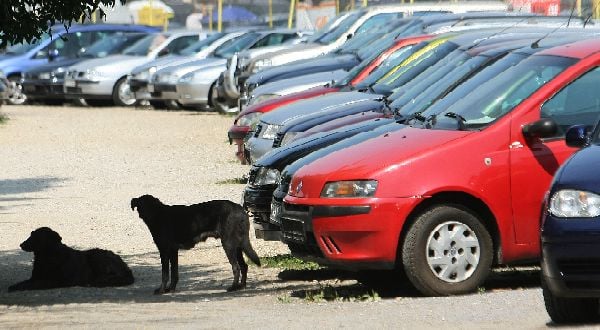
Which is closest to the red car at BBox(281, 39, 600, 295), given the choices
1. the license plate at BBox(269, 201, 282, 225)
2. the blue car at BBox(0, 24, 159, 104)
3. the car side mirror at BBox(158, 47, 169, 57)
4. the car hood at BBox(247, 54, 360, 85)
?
the license plate at BBox(269, 201, 282, 225)

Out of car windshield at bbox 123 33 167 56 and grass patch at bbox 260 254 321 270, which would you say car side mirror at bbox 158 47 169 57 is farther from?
grass patch at bbox 260 254 321 270

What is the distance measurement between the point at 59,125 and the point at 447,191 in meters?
21.0

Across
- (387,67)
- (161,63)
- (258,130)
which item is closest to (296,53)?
(161,63)

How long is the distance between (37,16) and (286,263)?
2.76 m

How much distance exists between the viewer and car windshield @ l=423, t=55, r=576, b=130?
10.3 metres

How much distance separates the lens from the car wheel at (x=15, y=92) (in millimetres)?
A: 35250

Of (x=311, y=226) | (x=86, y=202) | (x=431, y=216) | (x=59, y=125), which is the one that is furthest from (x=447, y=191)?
(x=59, y=125)

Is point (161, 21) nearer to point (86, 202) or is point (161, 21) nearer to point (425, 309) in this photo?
point (86, 202)

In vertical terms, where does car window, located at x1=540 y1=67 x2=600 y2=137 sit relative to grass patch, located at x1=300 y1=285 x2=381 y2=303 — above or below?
above

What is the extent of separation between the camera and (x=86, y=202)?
1683cm

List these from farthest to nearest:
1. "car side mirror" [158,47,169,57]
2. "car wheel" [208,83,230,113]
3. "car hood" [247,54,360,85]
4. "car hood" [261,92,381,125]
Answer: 1. "car side mirror" [158,47,169,57]
2. "car wheel" [208,83,230,113]
3. "car hood" [247,54,360,85]
4. "car hood" [261,92,381,125]

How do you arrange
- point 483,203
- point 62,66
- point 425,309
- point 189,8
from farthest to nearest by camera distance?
point 189,8 → point 62,66 → point 483,203 → point 425,309

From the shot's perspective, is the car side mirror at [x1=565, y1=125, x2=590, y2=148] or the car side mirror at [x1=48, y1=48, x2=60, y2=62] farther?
the car side mirror at [x1=48, y1=48, x2=60, y2=62]

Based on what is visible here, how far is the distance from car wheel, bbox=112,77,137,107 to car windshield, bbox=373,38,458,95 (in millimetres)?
20651
